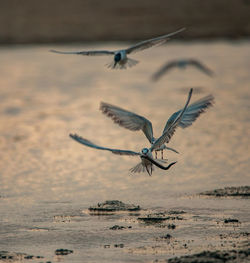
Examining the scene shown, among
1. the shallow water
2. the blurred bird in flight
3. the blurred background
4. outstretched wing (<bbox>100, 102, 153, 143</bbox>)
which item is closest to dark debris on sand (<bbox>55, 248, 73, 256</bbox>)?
the shallow water

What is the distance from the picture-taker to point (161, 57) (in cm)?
3056

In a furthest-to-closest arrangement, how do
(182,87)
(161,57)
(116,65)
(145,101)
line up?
(161,57)
(182,87)
(145,101)
(116,65)

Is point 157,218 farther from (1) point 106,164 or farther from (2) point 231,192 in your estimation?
(1) point 106,164

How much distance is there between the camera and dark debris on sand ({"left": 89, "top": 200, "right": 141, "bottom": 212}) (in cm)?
1056

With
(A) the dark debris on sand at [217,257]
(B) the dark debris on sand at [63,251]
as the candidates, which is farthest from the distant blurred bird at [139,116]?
(A) the dark debris on sand at [217,257]

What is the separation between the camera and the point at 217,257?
8.27m

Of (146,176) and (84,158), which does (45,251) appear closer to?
(146,176)

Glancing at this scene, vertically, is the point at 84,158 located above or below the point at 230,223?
above

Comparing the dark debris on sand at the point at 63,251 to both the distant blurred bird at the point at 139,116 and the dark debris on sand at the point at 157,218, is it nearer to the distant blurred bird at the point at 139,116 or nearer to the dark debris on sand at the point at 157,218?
the dark debris on sand at the point at 157,218

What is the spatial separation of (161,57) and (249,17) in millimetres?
5836

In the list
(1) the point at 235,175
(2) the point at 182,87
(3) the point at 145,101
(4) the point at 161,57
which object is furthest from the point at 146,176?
(4) the point at 161,57

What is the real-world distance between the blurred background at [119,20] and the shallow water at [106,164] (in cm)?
624

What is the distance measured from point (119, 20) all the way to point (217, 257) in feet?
87.4

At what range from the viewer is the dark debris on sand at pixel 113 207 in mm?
10562
